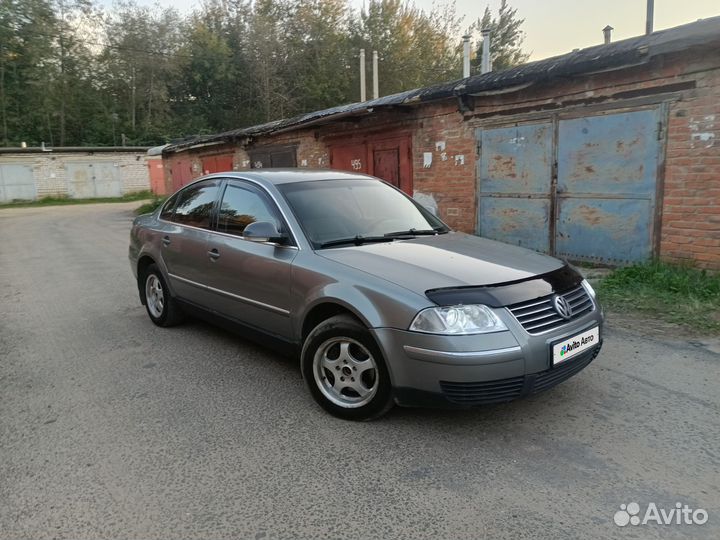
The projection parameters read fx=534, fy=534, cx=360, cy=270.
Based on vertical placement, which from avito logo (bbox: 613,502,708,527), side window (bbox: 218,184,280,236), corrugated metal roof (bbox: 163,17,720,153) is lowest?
avito logo (bbox: 613,502,708,527)

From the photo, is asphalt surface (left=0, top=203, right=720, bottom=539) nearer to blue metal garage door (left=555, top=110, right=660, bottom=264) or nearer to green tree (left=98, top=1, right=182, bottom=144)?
blue metal garage door (left=555, top=110, right=660, bottom=264)

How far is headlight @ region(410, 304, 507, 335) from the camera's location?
2.90 metres

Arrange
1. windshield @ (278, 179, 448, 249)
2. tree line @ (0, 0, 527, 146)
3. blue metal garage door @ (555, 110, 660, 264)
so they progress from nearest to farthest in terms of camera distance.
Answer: windshield @ (278, 179, 448, 249) → blue metal garage door @ (555, 110, 660, 264) → tree line @ (0, 0, 527, 146)

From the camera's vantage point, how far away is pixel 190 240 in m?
4.86

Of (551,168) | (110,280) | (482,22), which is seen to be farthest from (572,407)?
(482,22)

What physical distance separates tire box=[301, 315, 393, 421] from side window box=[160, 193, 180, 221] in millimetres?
Result: 2761

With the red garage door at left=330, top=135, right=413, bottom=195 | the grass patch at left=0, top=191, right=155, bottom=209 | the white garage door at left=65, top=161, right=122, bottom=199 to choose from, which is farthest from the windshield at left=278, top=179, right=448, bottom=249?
the white garage door at left=65, top=161, right=122, bottom=199

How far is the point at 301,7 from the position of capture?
4322cm

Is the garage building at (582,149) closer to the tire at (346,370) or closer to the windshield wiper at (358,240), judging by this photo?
the windshield wiper at (358,240)

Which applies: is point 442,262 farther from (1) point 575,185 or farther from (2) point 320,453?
(1) point 575,185

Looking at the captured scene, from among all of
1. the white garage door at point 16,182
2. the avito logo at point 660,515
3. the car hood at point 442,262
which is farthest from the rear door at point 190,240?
the white garage door at point 16,182

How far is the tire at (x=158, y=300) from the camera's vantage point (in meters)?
5.34

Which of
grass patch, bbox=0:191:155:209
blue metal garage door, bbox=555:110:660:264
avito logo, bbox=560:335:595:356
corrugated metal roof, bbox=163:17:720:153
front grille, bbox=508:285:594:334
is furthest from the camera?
grass patch, bbox=0:191:155:209

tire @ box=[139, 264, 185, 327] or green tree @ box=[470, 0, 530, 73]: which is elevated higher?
green tree @ box=[470, 0, 530, 73]
